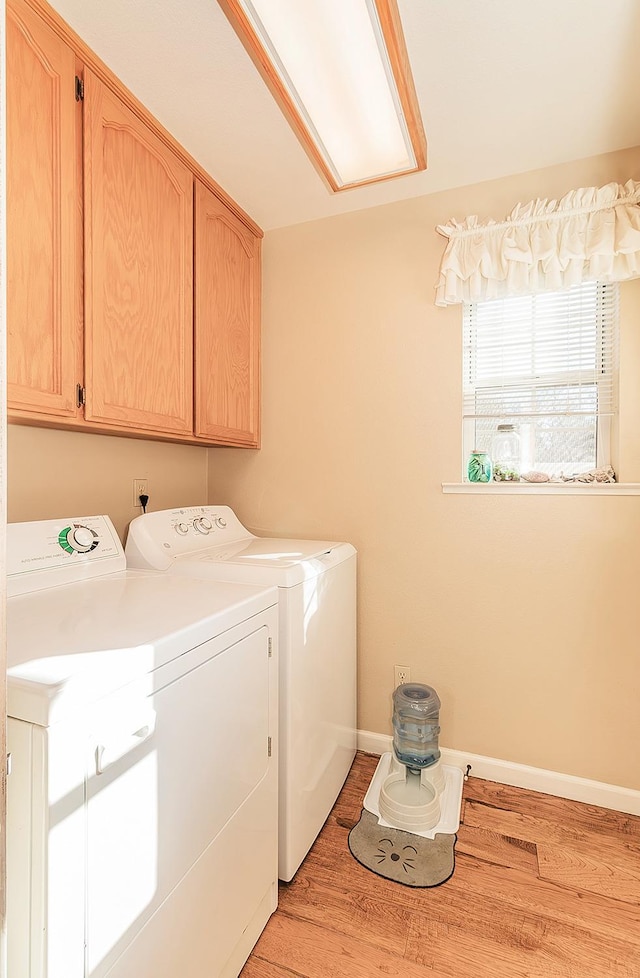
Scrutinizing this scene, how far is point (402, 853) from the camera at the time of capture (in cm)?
158

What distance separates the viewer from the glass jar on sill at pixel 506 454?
2.00 metres

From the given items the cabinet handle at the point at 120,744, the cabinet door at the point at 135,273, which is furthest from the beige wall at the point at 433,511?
the cabinet handle at the point at 120,744

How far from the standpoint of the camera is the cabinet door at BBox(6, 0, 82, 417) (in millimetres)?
1124

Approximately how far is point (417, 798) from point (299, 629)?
0.87m

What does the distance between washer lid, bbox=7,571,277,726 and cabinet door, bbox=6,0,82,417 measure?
49cm

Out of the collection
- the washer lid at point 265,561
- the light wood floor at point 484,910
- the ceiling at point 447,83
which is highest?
the ceiling at point 447,83

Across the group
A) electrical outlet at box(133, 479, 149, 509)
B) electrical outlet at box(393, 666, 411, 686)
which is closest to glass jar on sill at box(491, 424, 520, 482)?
electrical outlet at box(393, 666, 411, 686)

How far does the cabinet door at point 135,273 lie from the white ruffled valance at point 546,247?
102 centimetres

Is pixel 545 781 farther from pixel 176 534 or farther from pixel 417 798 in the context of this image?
pixel 176 534

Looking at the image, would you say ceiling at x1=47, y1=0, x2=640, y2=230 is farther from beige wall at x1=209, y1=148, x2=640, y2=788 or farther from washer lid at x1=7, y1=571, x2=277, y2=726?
washer lid at x1=7, y1=571, x2=277, y2=726

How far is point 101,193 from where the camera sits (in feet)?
4.50

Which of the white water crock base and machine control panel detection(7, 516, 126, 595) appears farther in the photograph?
the white water crock base

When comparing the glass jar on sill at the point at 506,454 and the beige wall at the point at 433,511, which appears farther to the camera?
the glass jar on sill at the point at 506,454

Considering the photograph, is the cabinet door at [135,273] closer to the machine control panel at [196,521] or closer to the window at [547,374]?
the machine control panel at [196,521]
